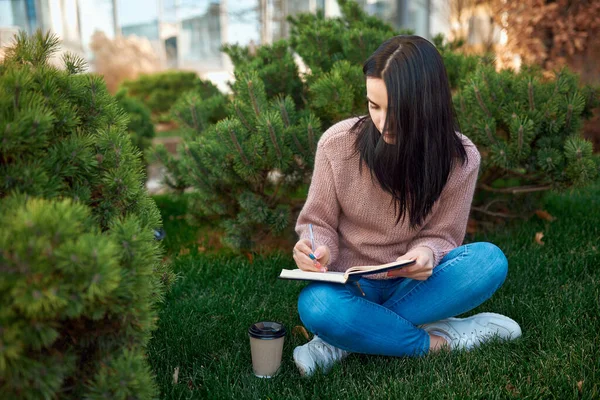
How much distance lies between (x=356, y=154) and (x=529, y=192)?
5.16 ft

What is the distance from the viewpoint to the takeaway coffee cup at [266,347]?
6.08 feet

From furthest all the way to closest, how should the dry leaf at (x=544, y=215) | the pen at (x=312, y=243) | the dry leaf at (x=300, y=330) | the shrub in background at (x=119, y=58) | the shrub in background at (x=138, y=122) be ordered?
1. the shrub in background at (x=119, y=58)
2. the shrub in background at (x=138, y=122)
3. the dry leaf at (x=544, y=215)
4. the dry leaf at (x=300, y=330)
5. the pen at (x=312, y=243)

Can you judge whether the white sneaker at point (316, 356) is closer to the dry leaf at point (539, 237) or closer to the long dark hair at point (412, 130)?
the long dark hair at point (412, 130)

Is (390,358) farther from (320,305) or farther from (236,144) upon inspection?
(236,144)

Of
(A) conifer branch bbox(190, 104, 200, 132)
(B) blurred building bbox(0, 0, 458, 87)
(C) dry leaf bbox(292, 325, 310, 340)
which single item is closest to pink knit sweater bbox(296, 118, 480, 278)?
(C) dry leaf bbox(292, 325, 310, 340)

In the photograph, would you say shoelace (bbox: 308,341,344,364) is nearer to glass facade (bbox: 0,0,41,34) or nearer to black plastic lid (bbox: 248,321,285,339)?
black plastic lid (bbox: 248,321,285,339)

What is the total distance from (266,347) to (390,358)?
18.3 inches

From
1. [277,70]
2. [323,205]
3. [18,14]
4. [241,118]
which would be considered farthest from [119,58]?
[323,205]

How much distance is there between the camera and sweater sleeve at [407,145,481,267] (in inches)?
82.4

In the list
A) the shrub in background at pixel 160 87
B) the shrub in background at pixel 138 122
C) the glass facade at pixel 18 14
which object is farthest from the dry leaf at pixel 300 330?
the glass facade at pixel 18 14

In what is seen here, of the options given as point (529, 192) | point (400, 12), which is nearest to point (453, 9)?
point (400, 12)

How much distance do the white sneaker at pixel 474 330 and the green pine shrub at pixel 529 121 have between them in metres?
0.90

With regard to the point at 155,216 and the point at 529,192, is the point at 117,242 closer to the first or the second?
the point at 155,216

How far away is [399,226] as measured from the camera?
214 centimetres
